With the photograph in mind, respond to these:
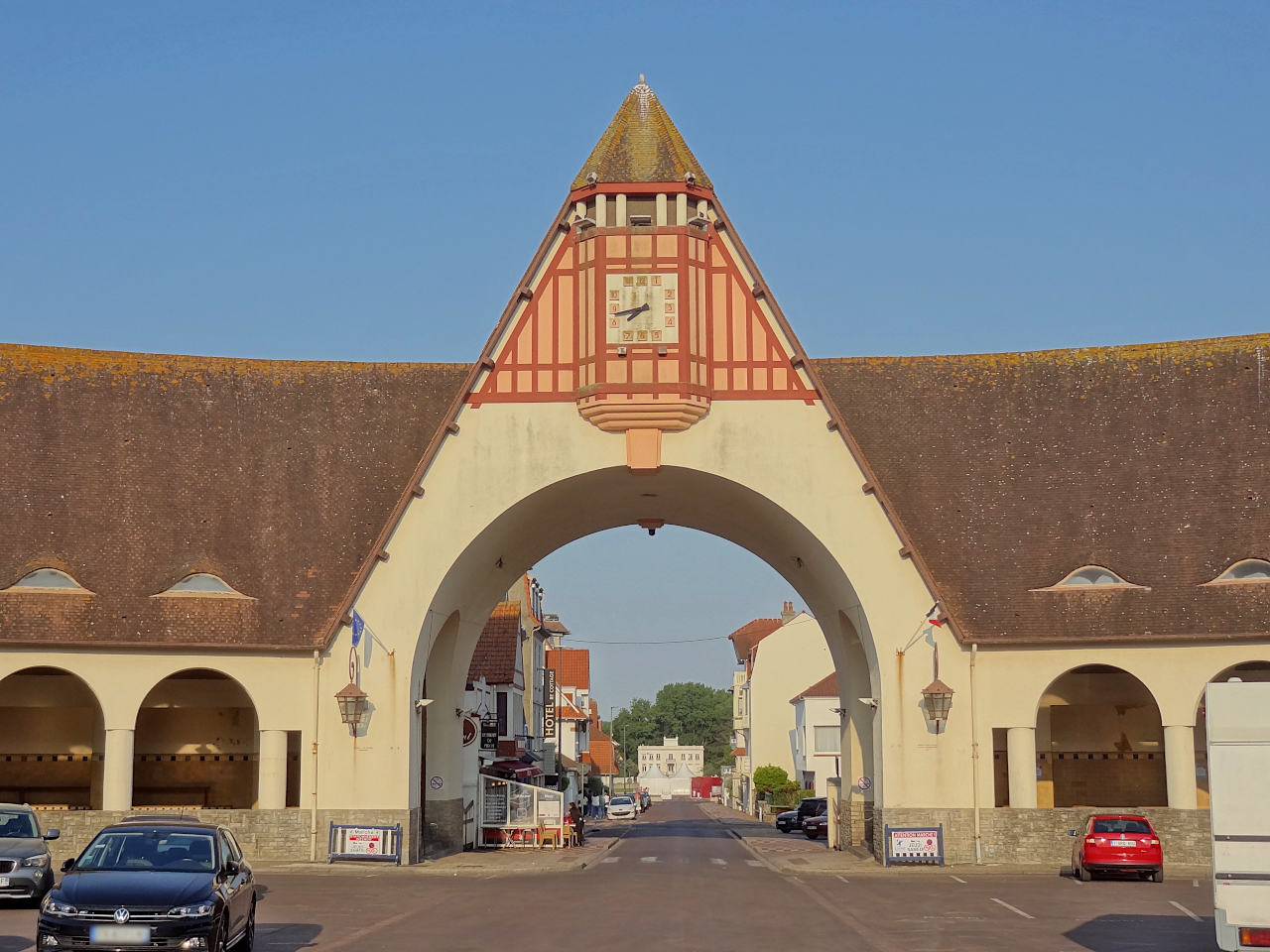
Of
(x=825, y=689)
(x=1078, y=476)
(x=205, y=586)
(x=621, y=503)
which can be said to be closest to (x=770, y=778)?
(x=825, y=689)

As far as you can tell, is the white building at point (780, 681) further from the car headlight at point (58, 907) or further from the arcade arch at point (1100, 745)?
the car headlight at point (58, 907)

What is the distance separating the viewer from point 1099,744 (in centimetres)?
4066

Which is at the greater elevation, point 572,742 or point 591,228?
point 591,228

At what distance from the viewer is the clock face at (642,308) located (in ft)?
122

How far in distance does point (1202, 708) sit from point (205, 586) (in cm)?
2553

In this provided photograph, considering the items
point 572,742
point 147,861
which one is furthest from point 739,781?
point 147,861

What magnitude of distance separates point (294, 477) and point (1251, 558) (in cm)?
2411

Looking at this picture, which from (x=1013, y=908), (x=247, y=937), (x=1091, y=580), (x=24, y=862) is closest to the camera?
(x=247, y=937)

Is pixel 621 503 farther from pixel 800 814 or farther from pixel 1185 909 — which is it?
pixel 800 814

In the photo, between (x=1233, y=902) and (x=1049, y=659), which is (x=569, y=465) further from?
(x=1233, y=902)

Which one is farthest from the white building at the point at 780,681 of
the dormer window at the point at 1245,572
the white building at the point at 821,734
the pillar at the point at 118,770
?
the pillar at the point at 118,770

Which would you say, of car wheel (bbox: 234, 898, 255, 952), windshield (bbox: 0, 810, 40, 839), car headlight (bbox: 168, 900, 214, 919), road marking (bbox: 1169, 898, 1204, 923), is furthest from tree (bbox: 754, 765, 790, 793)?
car headlight (bbox: 168, 900, 214, 919)

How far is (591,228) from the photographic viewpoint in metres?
38.1

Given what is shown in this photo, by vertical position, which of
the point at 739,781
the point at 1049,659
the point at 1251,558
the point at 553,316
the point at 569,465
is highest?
the point at 553,316
